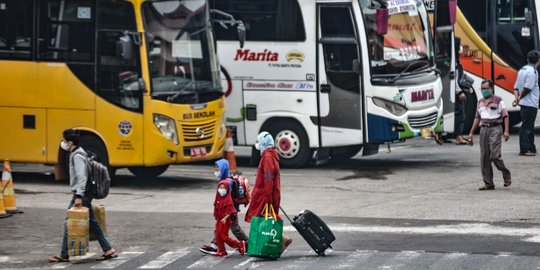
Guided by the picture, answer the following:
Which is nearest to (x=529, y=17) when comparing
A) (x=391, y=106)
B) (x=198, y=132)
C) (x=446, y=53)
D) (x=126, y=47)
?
(x=446, y=53)

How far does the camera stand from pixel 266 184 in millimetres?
15156

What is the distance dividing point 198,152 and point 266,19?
3.51m

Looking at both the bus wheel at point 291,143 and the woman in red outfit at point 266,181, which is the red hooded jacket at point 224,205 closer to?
the woman in red outfit at point 266,181

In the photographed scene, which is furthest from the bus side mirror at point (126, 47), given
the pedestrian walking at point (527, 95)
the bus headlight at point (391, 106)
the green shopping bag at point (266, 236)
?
the pedestrian walking at point (527, 95)

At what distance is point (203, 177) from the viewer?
2427cm

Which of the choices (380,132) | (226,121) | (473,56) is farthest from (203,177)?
(473,56)

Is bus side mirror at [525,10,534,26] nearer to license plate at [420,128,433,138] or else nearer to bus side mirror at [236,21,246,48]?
license plate at [420,128,433,138]

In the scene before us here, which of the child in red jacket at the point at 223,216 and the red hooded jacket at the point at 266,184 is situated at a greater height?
the red hooded jacket at the point at 266,184

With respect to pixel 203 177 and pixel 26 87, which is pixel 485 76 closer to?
pixel 203 177

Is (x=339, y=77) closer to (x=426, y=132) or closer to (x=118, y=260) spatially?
(x=426, y=132)

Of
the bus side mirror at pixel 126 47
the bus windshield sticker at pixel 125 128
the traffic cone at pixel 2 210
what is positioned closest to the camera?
the traffic cone at pixel 2 210

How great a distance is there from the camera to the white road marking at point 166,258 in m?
15.0

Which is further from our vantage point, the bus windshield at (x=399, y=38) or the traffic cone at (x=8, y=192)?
the bus windshield at (x=399, y=38)

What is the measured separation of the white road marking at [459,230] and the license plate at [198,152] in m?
4.81
